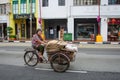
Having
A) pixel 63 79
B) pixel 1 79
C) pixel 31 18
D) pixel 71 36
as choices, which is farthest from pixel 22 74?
pixel 31 18

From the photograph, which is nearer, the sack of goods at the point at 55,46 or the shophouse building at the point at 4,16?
the sack of goods at the point at 55,46

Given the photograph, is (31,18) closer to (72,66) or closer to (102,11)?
(102,11)

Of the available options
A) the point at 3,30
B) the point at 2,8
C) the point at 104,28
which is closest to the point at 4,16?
the point at 2,8

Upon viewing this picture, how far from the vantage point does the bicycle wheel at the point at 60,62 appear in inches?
373

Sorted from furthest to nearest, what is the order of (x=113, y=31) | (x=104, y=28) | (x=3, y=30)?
(x=3, y=30) → (x=113, y=31) → (x=104, y=28)

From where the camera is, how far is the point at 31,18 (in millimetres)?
34938

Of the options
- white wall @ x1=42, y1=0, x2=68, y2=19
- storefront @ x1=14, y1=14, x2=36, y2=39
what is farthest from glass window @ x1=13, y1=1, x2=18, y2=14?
white wall @ x1=42, y1=0, x2=68, y2=19

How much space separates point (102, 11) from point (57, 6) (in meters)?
6.47

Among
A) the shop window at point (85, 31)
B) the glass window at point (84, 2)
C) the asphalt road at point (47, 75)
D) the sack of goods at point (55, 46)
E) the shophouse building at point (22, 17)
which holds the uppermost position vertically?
the glass window at point (84, 2)

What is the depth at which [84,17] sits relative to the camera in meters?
32.0

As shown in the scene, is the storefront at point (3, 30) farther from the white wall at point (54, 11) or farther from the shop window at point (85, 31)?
the shop window at point (85, 31)

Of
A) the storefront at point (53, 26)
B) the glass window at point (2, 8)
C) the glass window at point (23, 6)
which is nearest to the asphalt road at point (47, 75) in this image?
the storefront at point (53, 26)

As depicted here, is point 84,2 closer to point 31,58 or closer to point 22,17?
point 22,17

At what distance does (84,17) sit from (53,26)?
6.20 meters
